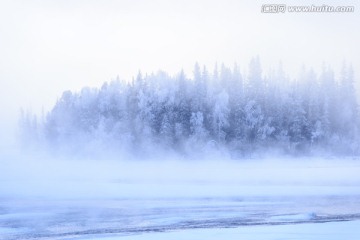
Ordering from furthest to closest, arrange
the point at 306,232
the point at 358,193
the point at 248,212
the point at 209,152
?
the point at 209,152 < the point at 358,193 < the point at 248,212 < the point at 306,232

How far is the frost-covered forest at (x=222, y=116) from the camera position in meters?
67.1

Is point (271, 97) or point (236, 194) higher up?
point (271, 97)

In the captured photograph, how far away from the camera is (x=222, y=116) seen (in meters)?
70.4

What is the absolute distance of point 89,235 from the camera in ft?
54.2

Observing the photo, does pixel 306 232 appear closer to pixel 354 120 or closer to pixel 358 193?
pixel 358 193

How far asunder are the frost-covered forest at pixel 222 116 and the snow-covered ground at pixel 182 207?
3123 centimetres

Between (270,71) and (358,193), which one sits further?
(270,71)

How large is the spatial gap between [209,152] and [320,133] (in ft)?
48.8

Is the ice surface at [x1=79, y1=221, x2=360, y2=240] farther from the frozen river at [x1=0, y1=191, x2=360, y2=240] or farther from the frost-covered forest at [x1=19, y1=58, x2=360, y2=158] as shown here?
Result: the frost-covered forest at [x1=19, y1=58, x2=360, y2=158]

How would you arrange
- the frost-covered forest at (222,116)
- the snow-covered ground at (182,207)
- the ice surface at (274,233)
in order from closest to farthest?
the ice surface at (274,233) → the snow-covered ground at (182,207) → the frost-covered forest at (222,116)

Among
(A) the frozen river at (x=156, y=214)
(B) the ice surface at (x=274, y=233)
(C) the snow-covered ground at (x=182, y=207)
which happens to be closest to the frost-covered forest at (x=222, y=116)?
(C) the snow-covered ground at (x=182, y=207)

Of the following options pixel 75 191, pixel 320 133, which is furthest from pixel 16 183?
pixel 320 133

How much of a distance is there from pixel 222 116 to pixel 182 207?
160 feet

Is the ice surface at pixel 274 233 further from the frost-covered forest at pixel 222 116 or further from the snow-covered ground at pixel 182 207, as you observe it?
the frost-covered forest at pixel 222 116
